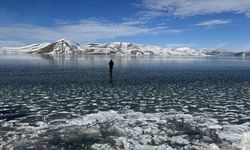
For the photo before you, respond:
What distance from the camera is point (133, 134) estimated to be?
16609 mm

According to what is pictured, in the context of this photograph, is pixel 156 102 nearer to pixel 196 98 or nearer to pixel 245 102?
pixel 196 98

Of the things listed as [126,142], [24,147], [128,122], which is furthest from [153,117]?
[24,147]

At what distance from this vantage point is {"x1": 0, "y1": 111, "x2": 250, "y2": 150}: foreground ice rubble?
48.3 ft

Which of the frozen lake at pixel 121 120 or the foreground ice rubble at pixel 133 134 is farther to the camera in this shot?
the frozen lake at pixel 121 120

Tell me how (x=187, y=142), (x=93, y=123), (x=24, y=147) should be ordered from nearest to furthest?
1. (x=24, y=147)
2. (x=187, y=142)
3. (x=93, y=123)

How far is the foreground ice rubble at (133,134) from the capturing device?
1472 centimetres

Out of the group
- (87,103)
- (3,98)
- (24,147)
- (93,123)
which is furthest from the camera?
(3,98)

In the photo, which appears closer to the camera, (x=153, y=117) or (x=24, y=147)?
(x=24, y=147)

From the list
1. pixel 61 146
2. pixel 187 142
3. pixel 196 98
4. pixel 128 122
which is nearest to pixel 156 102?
pixel 196 98

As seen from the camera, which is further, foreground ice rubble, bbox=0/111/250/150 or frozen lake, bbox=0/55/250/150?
frozen lake, bbox=0/55/250/150

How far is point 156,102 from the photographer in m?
26.3

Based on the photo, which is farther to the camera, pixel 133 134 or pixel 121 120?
pixel 121 120

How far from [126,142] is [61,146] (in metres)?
3.15

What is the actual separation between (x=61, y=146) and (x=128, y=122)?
18.3 feet
